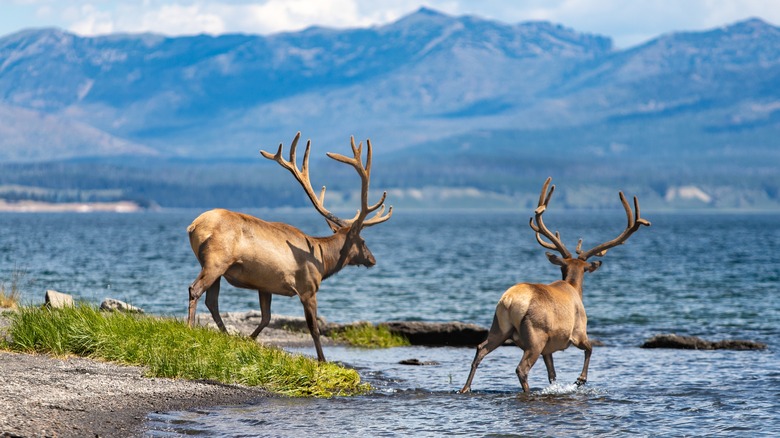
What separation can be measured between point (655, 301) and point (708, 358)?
21659 mm

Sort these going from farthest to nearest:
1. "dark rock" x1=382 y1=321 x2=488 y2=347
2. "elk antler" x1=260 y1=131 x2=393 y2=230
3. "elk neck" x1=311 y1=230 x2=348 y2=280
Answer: "dark rock" x1=382 y1=321 x2=488 y2=347 < "elk neck" x1=311 y1=230 x2=348 y2=280 < "elk antler" x1=260 y1=131 x2=393 y2=230

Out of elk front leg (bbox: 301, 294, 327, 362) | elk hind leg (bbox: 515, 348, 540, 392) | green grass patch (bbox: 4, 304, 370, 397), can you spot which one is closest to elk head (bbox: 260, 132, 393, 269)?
elk front leg (bbox: 301, 294, 327, 362)

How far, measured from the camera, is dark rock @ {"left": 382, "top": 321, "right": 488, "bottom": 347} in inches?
996

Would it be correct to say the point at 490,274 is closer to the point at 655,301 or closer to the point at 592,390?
the point at 655,301

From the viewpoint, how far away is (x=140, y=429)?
508 inches

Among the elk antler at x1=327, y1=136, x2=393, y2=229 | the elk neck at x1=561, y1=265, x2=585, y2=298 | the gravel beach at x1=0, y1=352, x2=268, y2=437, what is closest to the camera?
the gravel beach at x1=0, y1=352, x2=268, y2=437

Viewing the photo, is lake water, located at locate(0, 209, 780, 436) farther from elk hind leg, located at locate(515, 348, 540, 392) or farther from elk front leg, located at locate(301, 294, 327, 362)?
elk front leg, located at locate(301, 294, 327, 362)

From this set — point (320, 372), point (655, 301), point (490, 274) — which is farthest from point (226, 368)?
point (490, 274)

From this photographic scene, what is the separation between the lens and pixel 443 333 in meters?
25.4

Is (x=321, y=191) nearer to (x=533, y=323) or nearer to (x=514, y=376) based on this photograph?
(x=514, y=376)

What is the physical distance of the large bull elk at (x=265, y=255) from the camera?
679 inches

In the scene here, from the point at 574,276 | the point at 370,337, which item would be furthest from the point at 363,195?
the point at 370,337

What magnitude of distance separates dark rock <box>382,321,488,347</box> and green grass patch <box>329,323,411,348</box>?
0.23 metres

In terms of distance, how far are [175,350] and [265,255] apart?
7.95 ft
